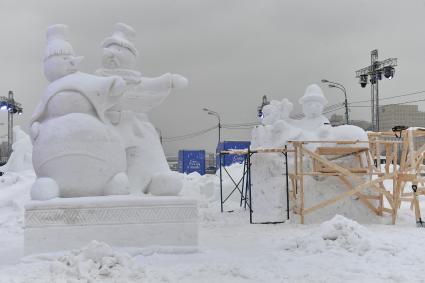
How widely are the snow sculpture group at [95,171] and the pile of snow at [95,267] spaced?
0.66 metres

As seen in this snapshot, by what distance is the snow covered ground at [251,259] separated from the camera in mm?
4805

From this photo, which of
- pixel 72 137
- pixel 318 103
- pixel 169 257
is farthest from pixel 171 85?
pixel 318 103

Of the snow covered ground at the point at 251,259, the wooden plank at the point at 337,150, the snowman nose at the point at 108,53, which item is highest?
the snowman nose at the point at 108,53

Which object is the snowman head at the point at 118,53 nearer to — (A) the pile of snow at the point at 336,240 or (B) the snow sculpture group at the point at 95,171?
(B) the snow sculpture group at the point at 95,171

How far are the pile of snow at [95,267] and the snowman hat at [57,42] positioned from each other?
2.87 meters

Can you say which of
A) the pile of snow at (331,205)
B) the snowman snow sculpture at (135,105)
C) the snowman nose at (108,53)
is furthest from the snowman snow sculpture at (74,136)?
the pile of snow at (331,205)

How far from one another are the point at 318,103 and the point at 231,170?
511cm

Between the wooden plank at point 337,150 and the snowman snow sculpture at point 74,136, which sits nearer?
the snowman snow sculpture at point 74,136

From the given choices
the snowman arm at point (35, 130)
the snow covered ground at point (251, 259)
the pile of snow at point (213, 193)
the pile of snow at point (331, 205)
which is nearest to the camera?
the snow covered ground at point (251, 259)

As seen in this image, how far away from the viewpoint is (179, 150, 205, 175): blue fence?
901 inches

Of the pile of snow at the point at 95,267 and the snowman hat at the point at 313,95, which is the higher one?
the snowman hat at the point at 313,95

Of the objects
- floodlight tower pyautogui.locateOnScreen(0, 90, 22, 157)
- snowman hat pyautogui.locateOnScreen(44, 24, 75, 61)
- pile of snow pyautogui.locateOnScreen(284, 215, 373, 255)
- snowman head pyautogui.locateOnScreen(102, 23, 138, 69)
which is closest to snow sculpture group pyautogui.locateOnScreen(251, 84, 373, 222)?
pile of snow pyautogui.locateOnScreen(284, 215, 373, 255)

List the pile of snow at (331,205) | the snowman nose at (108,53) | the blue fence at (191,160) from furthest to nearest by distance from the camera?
the blue fence at (191,160), the pile of snow at (331,205), the snowman nose at (108,53)

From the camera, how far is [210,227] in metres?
9.18
